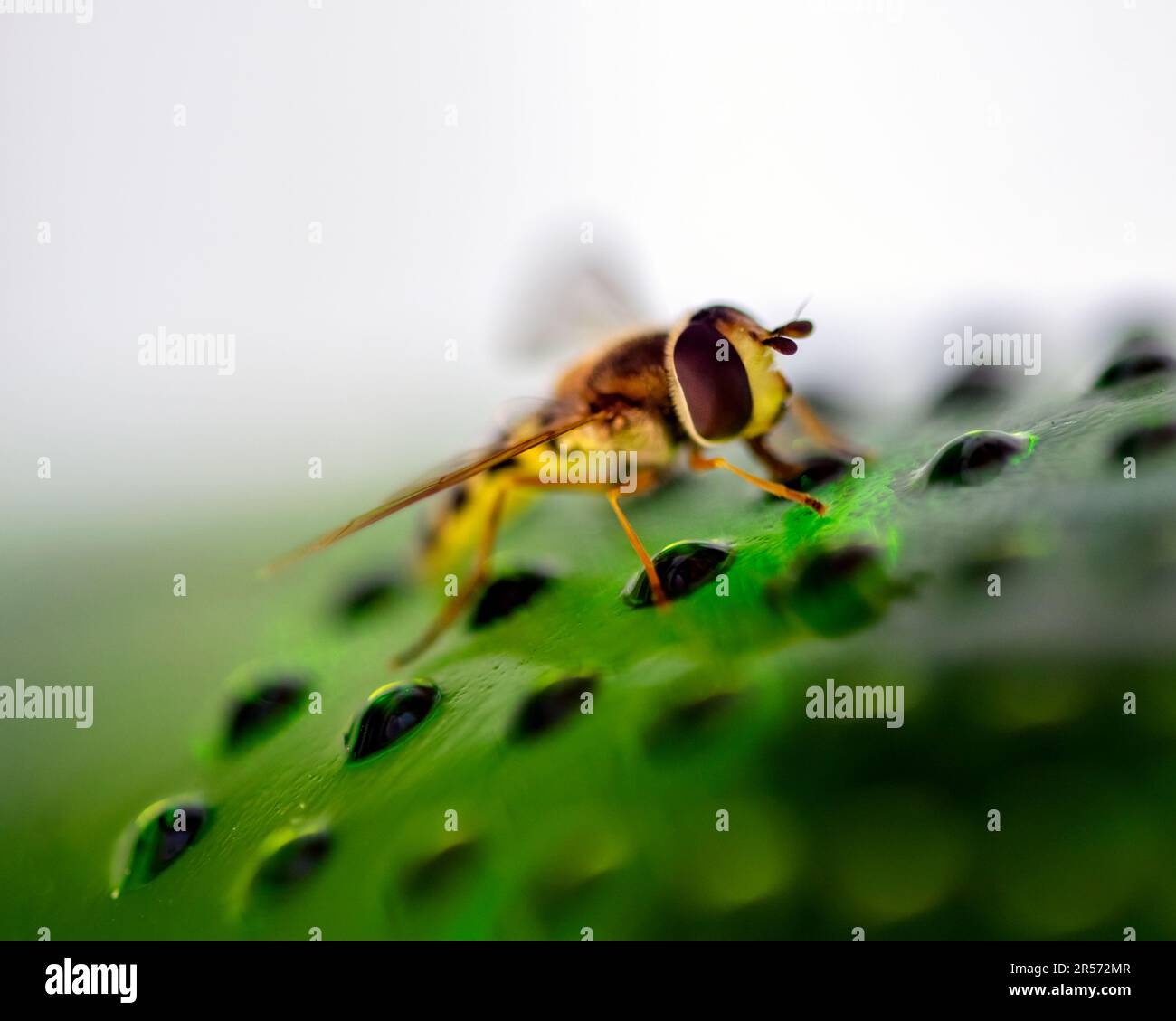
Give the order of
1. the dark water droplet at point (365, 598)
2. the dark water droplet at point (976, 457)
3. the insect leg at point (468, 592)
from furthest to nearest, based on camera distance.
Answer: the dark water droplet at point (365, 598) → the insect leg at point (468, 592) → the dark water droplet at point (976, 457)

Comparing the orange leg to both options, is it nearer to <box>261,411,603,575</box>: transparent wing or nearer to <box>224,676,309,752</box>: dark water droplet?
<box>261,411,603,575</box>: transparent wing

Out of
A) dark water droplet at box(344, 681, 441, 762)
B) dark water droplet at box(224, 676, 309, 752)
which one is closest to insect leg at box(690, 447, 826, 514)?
dark water droplet at box(344, 681, 441, 762)

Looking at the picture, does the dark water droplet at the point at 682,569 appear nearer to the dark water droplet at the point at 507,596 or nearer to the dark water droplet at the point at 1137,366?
the dark water droplet at the point at 507,596

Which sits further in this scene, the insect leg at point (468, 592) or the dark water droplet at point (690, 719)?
the insect leg at point (468, 592)

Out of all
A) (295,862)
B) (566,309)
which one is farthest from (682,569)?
(566,309)

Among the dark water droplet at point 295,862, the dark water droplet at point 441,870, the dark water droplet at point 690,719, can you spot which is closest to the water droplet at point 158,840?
the dark water droplet at point 295,862
